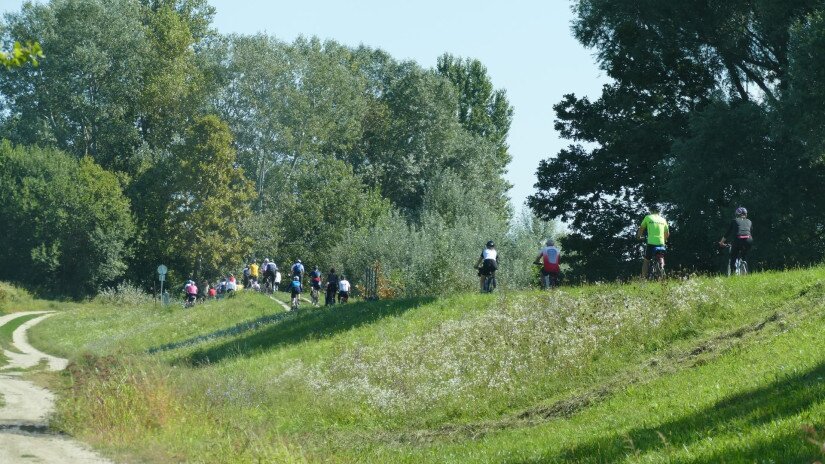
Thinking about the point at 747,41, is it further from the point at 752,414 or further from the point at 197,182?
Answer: the point at 197,182

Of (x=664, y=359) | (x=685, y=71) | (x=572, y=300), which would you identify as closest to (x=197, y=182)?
(x=685, y=71)

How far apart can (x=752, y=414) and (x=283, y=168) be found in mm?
78914

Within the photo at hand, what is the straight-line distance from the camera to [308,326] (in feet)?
118

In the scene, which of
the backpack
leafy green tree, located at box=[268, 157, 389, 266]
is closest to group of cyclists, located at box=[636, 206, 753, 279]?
the backpack

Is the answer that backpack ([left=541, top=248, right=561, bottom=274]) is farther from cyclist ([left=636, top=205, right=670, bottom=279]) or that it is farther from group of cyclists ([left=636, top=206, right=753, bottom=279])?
cyclist ([left=636, top=205, right=670, bottom=279])

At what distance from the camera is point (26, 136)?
305ft

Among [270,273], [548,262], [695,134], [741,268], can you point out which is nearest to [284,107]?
[270,273]

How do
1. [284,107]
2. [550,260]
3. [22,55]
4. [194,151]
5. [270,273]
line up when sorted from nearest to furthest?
1. [22,55]
2. [550,260]
3. [270,273]
4. [194,151]
5. [284,107]

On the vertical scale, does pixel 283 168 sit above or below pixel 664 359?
above

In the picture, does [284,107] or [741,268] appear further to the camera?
[284,107]

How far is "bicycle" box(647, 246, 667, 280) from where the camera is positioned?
28016 millimetres

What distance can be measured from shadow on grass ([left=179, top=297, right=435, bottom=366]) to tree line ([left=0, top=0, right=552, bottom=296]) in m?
39.6

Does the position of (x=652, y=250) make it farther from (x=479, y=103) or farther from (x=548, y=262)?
(x=479, y=103)

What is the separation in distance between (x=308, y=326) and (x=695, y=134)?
15755 mm
